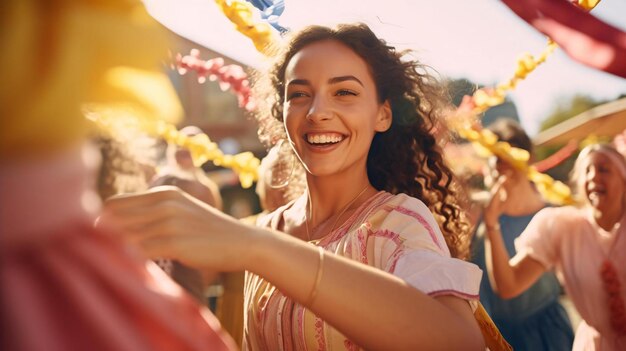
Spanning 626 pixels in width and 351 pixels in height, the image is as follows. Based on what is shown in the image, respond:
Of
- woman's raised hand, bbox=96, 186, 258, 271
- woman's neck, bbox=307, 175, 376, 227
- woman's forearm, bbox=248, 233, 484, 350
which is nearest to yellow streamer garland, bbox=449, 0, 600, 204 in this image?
woman's neck, bbox=307, 175, 376, 227

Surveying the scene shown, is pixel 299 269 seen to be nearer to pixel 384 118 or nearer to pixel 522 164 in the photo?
pixel 384 118

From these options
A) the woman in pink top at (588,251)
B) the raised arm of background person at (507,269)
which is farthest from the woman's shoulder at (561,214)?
the raised arm of background person at (507,269)

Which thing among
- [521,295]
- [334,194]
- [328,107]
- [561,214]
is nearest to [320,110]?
[328,107]

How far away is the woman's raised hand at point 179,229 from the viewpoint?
72 centimetres

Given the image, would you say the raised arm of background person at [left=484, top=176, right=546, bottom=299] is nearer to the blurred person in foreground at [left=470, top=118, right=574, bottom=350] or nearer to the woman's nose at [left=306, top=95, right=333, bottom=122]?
the blurred person in foreground at [left=470, top=118, right=574, bottom=350]

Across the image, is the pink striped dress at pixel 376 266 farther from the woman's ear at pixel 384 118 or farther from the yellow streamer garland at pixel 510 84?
the yellow streamer garland at pixel 510 84

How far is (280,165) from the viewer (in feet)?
8.71

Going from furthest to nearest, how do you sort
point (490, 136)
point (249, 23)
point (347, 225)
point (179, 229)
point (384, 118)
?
point (490, 136), point (249, 23), point (384, 118), point (347, 225), point (179, 229)

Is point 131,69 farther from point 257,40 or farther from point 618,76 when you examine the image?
point 257,40

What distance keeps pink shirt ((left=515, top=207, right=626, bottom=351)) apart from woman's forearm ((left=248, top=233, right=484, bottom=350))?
1855 millimetres

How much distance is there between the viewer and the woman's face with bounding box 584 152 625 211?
2.92 m

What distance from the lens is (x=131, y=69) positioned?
21.8 inches

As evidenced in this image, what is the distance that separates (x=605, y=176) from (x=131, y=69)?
2778mm

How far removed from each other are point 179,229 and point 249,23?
1350 millimetres
